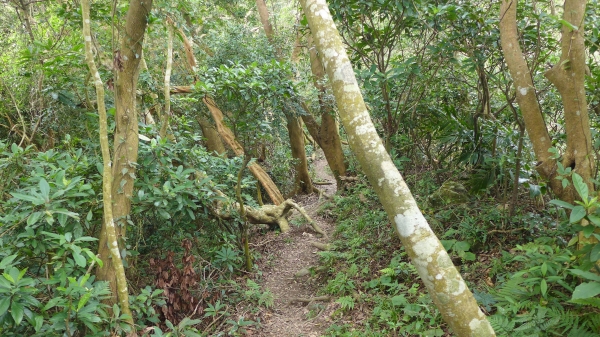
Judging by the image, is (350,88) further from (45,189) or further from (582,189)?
(45,189)

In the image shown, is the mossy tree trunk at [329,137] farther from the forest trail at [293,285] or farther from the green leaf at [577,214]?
the green leaf at [577,214]

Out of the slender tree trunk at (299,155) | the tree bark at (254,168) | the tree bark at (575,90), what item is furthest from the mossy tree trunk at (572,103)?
the slender tree trunk at (299,155)

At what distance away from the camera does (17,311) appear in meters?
2.33

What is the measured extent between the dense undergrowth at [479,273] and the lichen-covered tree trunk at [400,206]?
83 centimetres

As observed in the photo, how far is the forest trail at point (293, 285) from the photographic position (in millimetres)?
4430

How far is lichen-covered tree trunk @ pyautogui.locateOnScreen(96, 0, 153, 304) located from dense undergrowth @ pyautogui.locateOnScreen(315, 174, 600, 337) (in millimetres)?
2688

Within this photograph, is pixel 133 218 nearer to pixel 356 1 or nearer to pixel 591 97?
pixel 356 1

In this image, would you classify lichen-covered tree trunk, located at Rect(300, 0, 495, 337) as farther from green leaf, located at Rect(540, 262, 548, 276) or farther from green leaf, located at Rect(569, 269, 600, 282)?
green leaf, located at Rect(540, 262, 548, 276)

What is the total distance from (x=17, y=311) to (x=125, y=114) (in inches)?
78.8

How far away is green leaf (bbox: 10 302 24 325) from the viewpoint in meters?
2.29

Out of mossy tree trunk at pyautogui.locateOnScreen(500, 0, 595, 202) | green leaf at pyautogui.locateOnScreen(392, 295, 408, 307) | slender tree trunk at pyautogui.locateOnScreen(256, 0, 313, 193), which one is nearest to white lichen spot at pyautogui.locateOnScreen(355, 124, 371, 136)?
mossy tree trunk at pyautogui.locateOnScreen(500, 0, 595, 202)

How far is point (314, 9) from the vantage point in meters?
2.61

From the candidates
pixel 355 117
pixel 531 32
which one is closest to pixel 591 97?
pixel 531 32

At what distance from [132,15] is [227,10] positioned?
321 inches
